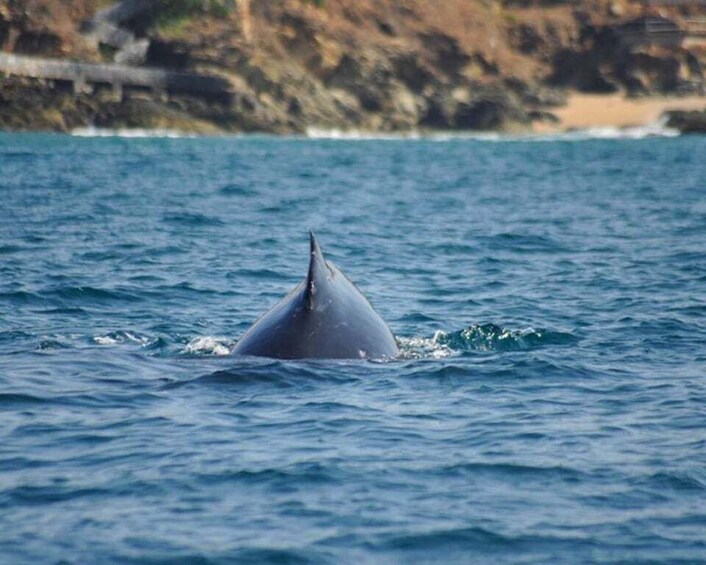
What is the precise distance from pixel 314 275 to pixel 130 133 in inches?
2775

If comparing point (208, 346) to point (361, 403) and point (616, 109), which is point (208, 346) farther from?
point (616, 109)

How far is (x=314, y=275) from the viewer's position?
12578mm

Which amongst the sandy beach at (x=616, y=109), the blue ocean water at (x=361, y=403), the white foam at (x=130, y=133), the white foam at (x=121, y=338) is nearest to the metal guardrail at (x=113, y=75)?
the white foam at (x=130, y=133)

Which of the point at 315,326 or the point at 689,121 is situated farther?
the point at 689,121

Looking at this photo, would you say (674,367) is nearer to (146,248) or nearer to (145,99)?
(146,248)

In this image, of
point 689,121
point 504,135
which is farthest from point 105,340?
point 689,121

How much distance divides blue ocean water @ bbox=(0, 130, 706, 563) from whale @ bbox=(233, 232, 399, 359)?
222 mm

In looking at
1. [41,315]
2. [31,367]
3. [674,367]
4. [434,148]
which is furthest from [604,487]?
[434,148]

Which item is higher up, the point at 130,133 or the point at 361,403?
the point at 361,403

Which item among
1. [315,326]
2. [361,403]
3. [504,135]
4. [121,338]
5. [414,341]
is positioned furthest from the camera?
[504,135]

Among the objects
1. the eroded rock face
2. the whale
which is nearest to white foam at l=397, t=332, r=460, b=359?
the whale

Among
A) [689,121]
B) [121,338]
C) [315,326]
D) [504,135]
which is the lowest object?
[504,135]

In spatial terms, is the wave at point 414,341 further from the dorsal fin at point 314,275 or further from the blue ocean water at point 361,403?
the dorsal fin at point 314,275

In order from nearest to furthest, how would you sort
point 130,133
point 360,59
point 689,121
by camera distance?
point 130,133, point 360,59, point 689,121
